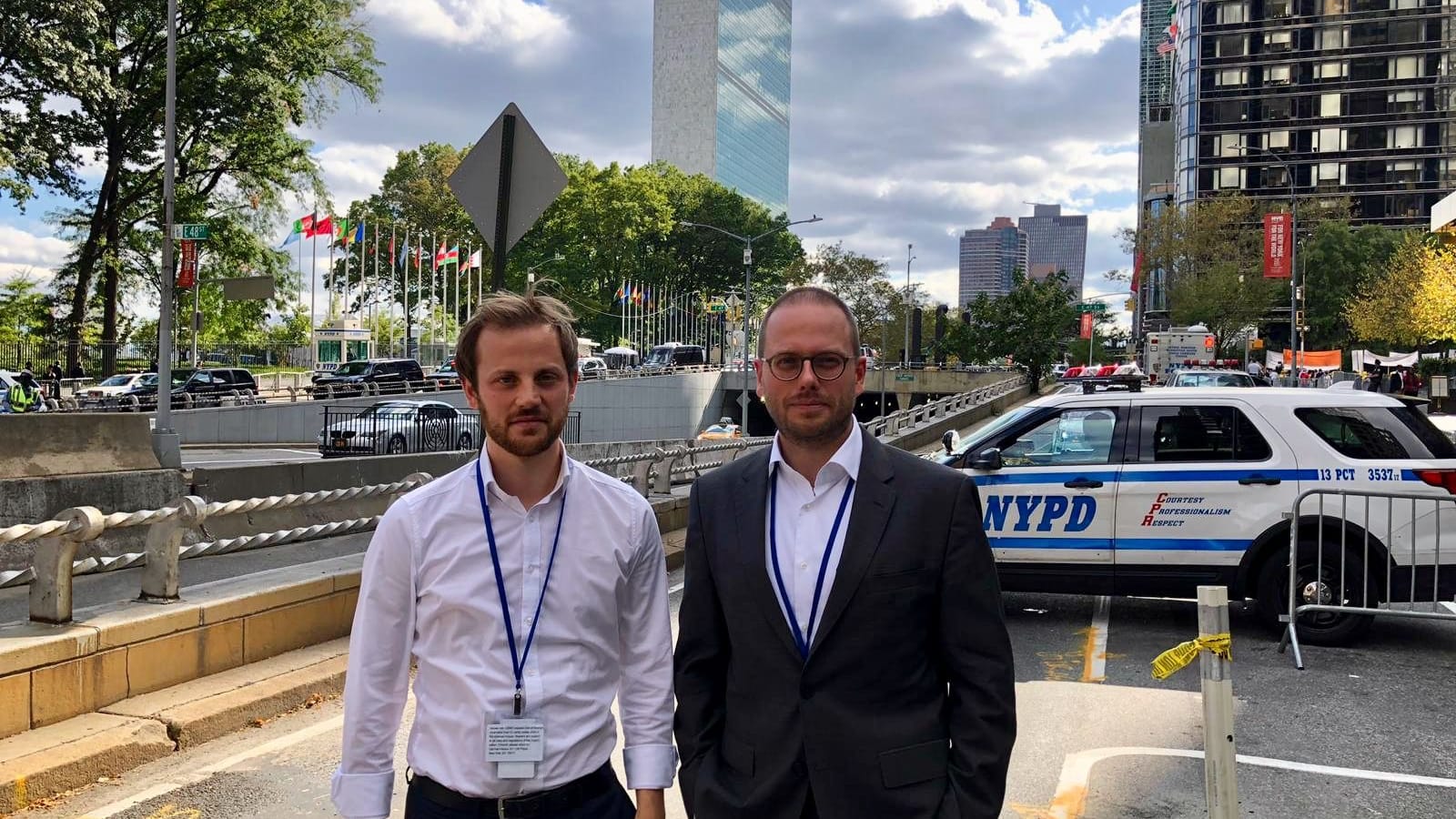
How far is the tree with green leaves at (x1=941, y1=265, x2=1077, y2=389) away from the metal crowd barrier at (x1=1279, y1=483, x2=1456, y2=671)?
44.5 meters

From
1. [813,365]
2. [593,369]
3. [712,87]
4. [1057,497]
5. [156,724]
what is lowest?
[156,724]

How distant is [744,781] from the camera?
251cm

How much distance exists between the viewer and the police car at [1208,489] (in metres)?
7.88

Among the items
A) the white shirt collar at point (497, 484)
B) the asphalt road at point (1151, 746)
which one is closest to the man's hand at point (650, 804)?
the white shirt collar at point (497, 484)

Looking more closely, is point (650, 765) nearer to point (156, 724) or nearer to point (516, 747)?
point (516, 747)

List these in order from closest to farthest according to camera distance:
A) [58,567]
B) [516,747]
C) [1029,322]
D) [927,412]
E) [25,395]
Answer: [516,747] → [58,567] → [25,395] → [927,412] → [1029,322]

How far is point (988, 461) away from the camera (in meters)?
8.34

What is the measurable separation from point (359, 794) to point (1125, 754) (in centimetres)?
441

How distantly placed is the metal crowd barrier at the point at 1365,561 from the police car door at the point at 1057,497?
4.17 ft

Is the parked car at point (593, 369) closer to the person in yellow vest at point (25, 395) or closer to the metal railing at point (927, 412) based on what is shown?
the metal railing at point (927, 412)

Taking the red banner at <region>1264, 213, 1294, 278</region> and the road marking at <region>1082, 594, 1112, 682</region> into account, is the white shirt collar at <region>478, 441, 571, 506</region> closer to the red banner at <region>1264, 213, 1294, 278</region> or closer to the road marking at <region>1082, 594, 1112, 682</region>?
the road marking at <region>1082, 594, 1112, 682</region>

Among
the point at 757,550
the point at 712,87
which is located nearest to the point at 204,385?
the point at 757,550

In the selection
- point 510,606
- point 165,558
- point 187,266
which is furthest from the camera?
point 187,266

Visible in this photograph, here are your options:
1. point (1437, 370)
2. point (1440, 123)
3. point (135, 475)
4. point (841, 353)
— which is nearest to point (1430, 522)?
point (841, 353)
